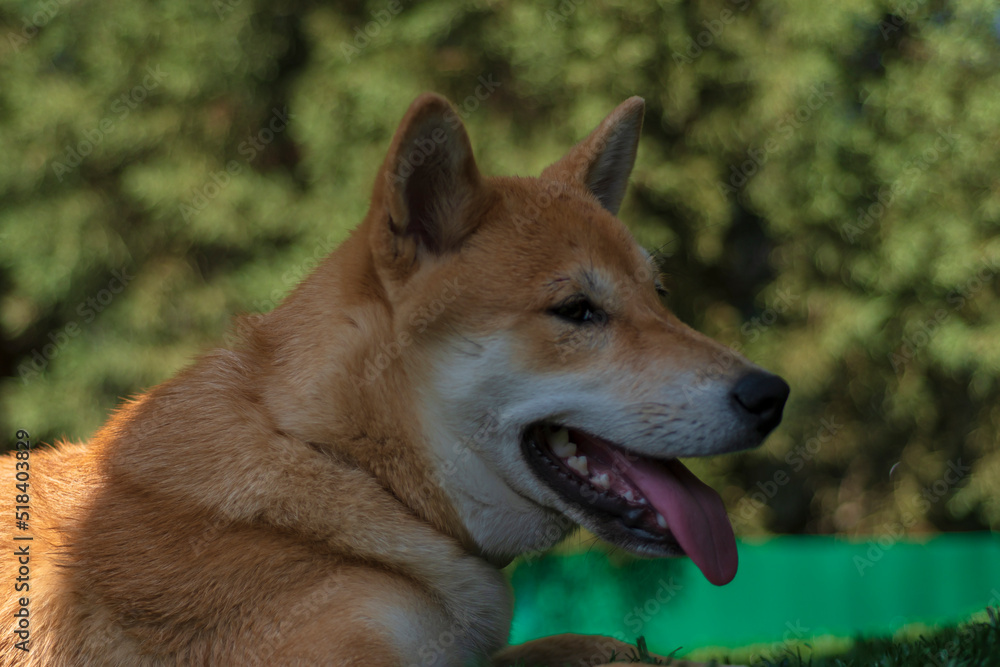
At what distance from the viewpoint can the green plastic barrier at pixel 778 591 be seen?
6363 mm

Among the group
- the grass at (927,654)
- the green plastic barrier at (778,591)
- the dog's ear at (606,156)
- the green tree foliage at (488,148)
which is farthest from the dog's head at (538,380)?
the green tree foliage at (488,148)

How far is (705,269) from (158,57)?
533cm

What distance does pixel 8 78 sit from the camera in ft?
22.8

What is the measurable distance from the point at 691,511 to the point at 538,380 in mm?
638

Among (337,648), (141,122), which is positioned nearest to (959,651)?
(337,648)

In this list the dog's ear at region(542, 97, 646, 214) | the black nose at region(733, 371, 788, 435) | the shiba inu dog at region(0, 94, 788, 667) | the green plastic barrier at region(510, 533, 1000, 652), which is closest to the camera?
the shiba inu dog at region(0, 94, 788, 667)

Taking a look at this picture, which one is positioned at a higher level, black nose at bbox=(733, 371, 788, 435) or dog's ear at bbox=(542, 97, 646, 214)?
dog's ear at bbox=(542, 97, 646, 214)

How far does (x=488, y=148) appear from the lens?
268 inches

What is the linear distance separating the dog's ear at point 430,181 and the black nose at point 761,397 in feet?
3.44

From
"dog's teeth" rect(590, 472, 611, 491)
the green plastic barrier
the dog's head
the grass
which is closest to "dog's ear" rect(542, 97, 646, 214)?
the dog's head

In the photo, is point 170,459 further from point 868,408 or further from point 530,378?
point 868,408

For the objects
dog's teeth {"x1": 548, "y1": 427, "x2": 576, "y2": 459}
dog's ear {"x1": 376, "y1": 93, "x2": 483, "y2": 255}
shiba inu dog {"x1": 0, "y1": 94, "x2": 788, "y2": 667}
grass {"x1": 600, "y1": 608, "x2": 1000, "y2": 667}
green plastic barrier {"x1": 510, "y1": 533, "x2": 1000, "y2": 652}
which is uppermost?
dog's ear {"x1": 376, "y1": 93, "x2": 483, "y2": 255}

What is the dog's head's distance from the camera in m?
2.57

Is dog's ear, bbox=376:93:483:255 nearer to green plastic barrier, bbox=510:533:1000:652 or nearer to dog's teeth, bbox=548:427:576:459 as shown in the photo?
dog's teeth, bbox=548:427:576:459
